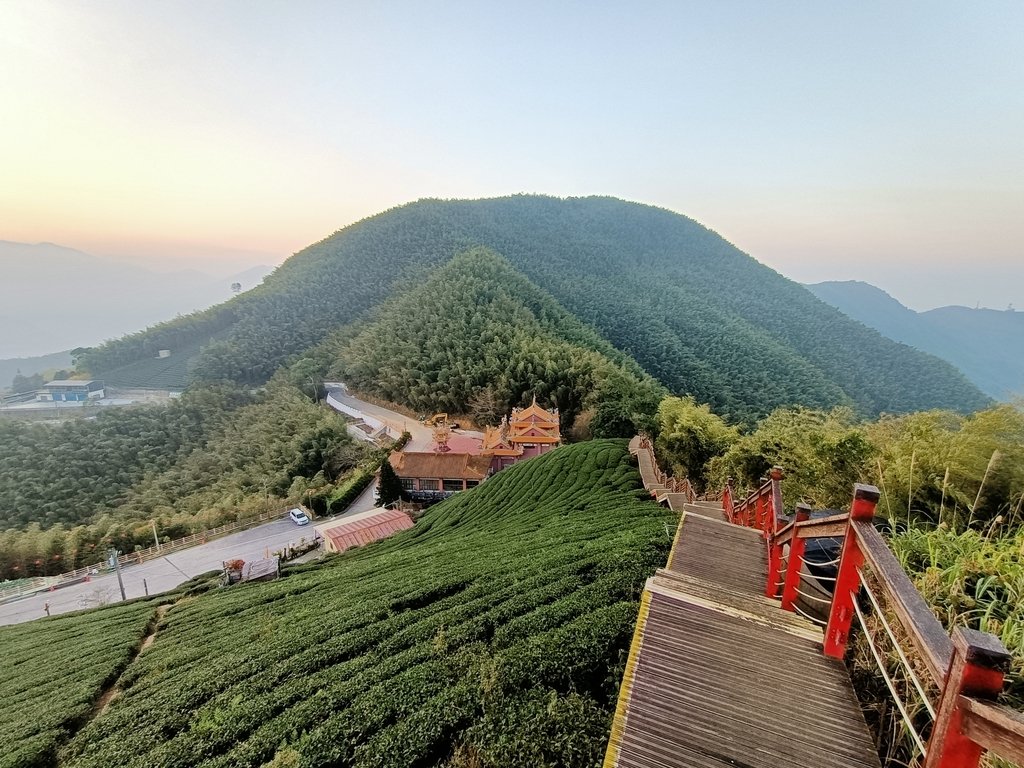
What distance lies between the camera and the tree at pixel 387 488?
23.8m

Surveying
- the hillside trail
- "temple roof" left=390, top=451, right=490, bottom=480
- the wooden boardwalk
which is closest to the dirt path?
the hillside trail

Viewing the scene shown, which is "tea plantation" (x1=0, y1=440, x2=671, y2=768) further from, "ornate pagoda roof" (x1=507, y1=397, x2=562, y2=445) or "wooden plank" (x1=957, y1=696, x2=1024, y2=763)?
"ornate pagoda roof" (x1=507, y1=397, x2=562, y2=445)

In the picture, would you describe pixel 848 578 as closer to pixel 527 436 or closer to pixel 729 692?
pixel 729 692

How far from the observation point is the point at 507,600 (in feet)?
20.1

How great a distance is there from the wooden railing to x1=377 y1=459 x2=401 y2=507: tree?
21.7 meters

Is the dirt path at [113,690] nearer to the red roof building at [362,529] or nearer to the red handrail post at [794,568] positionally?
the red roof building at [362,529]

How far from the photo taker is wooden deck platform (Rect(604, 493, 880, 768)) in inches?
97.3

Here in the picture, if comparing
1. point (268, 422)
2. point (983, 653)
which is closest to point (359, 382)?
point (268, 422)

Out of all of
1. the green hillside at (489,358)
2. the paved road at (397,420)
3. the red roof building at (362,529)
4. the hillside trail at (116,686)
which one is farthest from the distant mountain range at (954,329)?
the hillside trail at (116,686)

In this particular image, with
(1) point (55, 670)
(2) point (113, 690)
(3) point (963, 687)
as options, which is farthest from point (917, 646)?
(1) point (55, 670)

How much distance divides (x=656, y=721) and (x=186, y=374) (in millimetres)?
71324

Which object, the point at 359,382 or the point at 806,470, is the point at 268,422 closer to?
the point at 359,382

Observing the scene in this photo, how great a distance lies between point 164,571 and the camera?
18.9 metres

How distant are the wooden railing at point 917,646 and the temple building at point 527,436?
A: 2309cm
